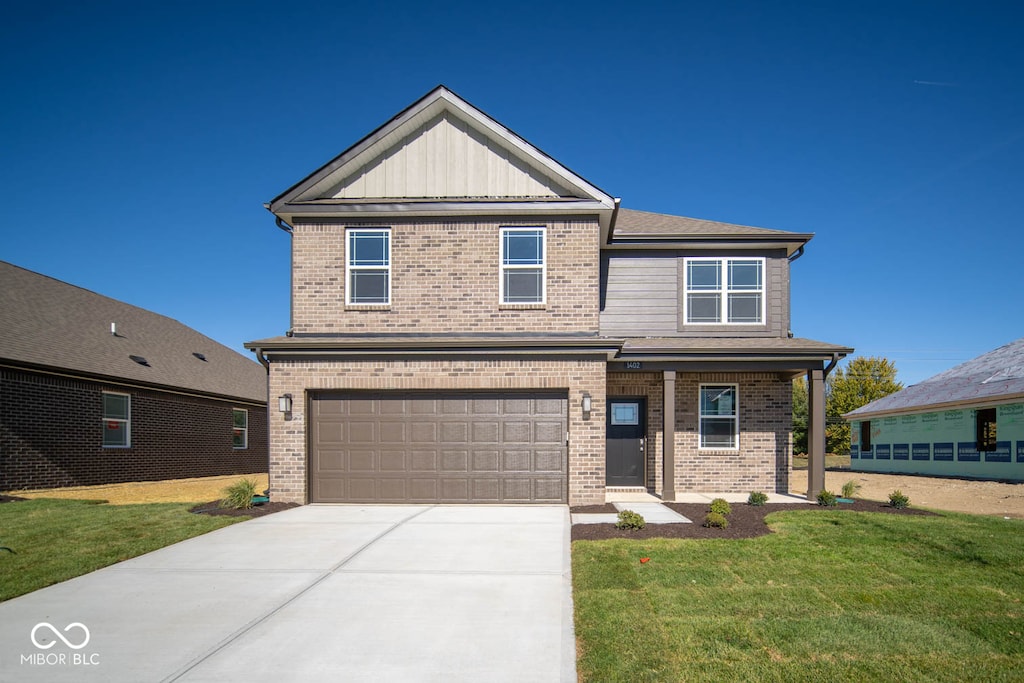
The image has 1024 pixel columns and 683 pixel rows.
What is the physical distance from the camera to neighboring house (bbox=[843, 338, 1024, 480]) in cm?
2011

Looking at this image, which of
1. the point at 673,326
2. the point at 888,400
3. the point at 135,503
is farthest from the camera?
the point at 888,400

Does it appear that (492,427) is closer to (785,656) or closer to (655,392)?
(655,392)

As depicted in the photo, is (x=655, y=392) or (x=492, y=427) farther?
(x=655, y=392)

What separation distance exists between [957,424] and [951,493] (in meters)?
7.41

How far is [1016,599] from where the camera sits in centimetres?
665

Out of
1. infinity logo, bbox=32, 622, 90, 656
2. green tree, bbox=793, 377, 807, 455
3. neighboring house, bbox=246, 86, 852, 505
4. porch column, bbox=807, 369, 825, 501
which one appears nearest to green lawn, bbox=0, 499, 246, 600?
infinity logo, bbox=32, 622, 90, 656

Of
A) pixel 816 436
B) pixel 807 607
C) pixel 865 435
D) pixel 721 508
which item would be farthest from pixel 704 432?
pixel 865 435

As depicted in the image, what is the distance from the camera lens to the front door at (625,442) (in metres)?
15.3

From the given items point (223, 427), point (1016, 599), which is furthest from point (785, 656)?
point (223, 427)

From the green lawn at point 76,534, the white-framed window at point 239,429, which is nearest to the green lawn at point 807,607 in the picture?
the green lawn at point 76,534

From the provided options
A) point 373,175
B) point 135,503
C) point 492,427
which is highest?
point 373,175

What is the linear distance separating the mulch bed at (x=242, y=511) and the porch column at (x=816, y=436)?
10.3 metres

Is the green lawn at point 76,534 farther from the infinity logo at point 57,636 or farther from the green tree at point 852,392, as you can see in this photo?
the green tree at point 852,392

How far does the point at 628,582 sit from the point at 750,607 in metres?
1.35
